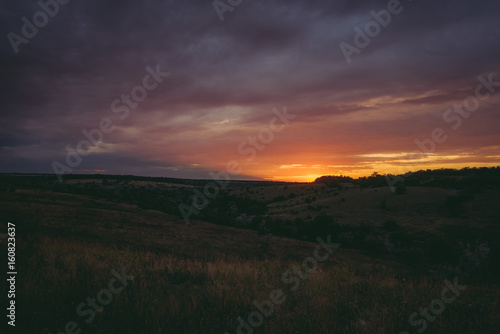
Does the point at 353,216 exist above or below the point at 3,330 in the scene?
below

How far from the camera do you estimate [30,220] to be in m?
16.7

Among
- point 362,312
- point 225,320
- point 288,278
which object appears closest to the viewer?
point 225,320

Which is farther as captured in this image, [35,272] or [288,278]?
[288,278]

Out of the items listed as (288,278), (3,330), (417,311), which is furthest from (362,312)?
(3,330)

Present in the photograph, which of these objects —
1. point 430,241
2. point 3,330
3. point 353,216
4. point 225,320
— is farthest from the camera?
point 353,216

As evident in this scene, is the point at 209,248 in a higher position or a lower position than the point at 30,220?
lower

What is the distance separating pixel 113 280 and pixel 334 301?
514 cm

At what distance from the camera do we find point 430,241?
22.4 m

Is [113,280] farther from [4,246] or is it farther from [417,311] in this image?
[417,311]

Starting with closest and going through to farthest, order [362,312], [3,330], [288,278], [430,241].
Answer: [3,330]
[362,312]
[288,278]
[430,241]

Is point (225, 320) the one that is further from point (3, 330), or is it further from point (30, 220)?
point (30, 220)

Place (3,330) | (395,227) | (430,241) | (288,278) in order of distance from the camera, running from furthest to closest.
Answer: (395,227) → (430,241) → (288,278) → (3,330)

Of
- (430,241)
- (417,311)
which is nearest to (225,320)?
(417,311)

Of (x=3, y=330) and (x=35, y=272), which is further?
(x=35, y=272)
